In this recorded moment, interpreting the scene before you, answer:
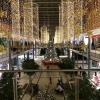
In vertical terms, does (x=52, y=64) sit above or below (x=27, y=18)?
below

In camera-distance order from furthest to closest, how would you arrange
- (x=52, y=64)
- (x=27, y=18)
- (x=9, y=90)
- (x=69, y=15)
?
(x=52, y=64), (x=27, y=18), (x=69, y=15), (x=9, y=90)

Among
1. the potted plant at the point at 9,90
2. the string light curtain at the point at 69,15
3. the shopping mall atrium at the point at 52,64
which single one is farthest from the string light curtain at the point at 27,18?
the potted plant at the point at 9,90

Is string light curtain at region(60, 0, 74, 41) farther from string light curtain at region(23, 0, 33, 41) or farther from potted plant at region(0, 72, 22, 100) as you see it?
potted plant at region(0, 72, 22, 100)

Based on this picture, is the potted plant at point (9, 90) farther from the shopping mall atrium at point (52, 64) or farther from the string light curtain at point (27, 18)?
the string light curtain at point (27, 18)

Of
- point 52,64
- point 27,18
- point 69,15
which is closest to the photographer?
point 69,15

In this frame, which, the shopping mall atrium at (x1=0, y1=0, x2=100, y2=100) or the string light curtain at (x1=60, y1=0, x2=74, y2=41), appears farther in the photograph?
the string light curtain at (x1=60, y1=0, x2=74, y2=41)

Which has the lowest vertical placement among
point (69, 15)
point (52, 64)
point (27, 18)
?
point (52, 64)

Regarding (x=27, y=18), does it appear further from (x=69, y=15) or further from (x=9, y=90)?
(x=9, y=90)

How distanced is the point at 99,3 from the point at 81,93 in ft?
29.1

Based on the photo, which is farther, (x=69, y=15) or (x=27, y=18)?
(x=27, y=18)

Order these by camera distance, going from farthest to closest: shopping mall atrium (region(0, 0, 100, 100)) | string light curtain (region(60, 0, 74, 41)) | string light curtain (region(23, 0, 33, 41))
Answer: string light curtain (region(23, 0, 33, 41)) → string light curtain (region(60, 0, 74, 41)) → shopping mall atrium (region(0, 0, 100, 100))

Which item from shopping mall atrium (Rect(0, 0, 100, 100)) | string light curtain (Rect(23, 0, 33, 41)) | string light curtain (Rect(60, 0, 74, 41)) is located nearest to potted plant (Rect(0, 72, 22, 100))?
shopping mall atrium (Rect(0, 0, 100, 100))

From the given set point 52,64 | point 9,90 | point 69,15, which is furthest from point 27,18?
point 9,90

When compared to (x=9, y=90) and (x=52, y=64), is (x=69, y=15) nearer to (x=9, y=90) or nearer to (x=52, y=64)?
(x=52, y=64)
